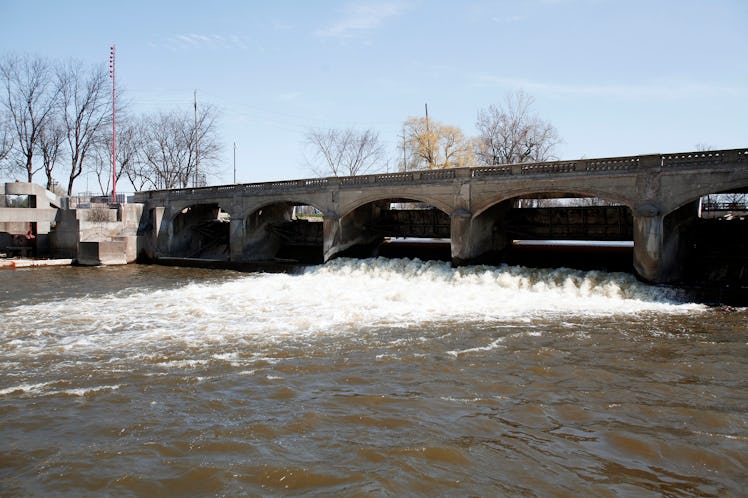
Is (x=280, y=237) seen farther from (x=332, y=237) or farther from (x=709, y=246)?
(x=709, y=246)

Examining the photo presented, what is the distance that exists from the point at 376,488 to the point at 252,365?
17.3ft

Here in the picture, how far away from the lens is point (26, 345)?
12.5m

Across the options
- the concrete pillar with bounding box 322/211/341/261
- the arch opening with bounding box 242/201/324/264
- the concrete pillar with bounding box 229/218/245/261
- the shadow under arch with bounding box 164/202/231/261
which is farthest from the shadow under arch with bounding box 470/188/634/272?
the shadow under arch with bounding box 164/202/231/261

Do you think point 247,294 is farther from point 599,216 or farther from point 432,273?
point 599,216

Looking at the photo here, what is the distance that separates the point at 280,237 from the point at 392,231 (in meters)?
8.63

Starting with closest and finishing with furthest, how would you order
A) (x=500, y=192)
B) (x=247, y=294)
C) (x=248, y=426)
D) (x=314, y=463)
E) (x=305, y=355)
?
(x=314, y=463) < (x=248, y=426) < (x=305, y=355) < (x=247, y=294) < (x=500, y=192)

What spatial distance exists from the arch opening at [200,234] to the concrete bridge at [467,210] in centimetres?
8

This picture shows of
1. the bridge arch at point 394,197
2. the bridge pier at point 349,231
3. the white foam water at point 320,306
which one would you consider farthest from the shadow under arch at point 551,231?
the bridge pier at point 349,231

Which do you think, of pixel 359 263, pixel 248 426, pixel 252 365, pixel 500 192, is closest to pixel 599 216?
pixel 500 192

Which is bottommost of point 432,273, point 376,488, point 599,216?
point 376,488

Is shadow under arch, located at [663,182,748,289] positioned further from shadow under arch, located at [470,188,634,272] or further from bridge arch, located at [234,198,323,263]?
bridge arch, located at [234,198,323,263]

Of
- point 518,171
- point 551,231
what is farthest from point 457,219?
point 551,231

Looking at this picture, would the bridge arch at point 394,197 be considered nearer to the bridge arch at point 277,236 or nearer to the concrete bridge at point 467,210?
the concrete bridge at point 467,210

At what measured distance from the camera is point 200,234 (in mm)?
39062
